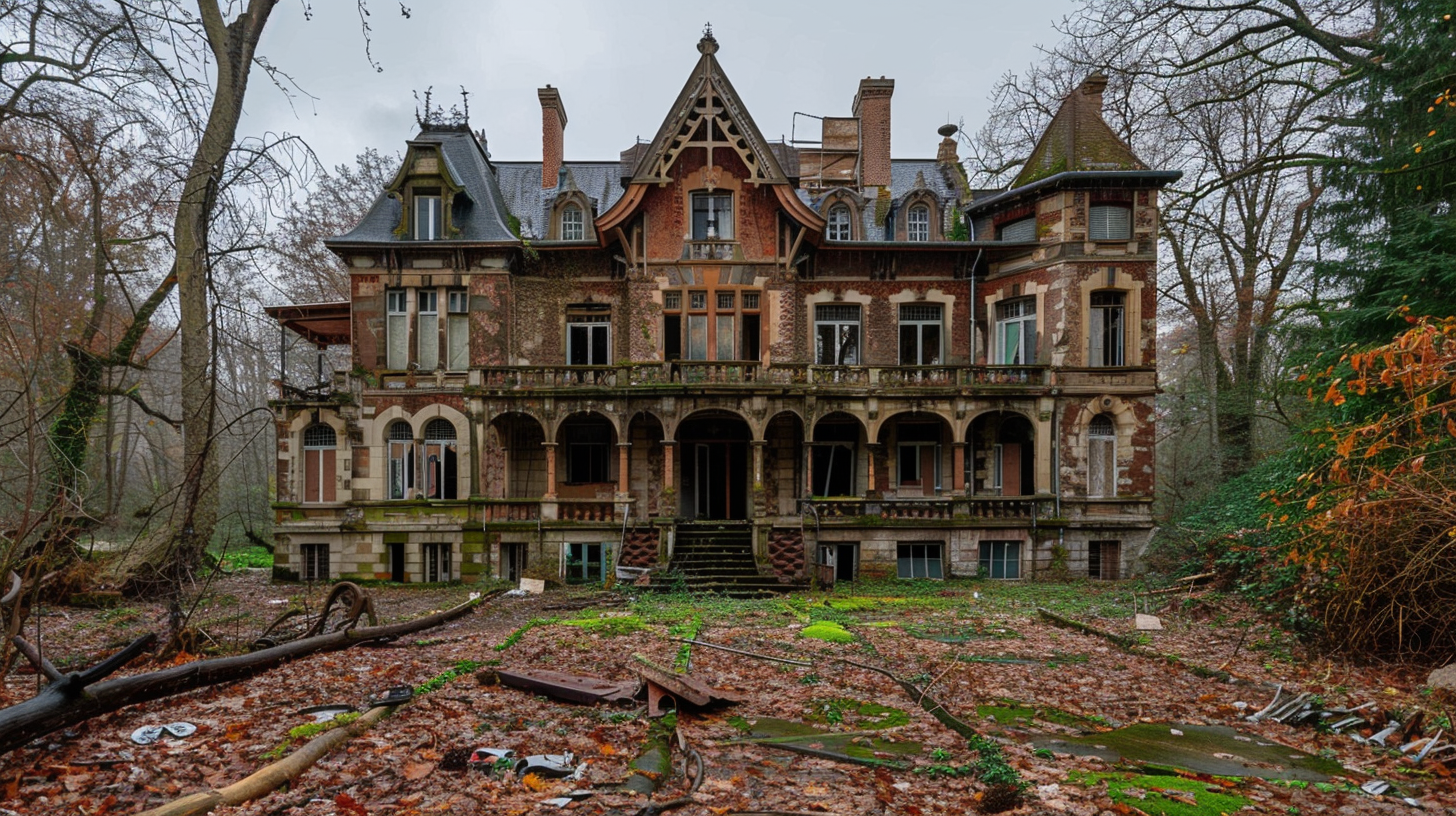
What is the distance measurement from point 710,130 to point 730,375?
725 cm

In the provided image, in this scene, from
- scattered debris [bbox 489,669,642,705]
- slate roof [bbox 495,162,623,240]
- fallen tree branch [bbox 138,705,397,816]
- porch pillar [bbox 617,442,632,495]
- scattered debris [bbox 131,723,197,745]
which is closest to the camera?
fallen tree branch [bbox 138,705,397,816]

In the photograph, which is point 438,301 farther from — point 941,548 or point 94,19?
point 941,548

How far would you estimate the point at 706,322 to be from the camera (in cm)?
2255

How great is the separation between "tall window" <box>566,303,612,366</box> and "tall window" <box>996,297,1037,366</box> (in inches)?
479

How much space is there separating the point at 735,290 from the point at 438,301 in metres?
9.05

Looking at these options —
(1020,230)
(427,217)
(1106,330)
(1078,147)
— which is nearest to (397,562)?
(427,217)

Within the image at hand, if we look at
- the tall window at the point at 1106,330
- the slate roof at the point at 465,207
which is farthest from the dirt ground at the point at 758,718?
the slate roof at the point at 465,207

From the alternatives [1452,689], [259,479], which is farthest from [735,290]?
[259,479]

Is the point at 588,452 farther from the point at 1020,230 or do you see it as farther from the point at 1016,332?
the point at 1020,230

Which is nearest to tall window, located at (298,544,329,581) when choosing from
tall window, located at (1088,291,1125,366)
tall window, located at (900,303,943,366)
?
tall window, located at (900,303,943,366)

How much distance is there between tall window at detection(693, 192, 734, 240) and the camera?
2244cm

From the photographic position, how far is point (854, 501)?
20953 mm

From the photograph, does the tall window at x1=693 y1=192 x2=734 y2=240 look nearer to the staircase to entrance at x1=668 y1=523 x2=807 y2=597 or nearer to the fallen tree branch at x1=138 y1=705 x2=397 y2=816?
the staircase to entrance at x1=668 y1=523 x2=807 y2=597

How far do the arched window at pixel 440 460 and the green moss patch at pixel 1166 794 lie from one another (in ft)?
65.6
